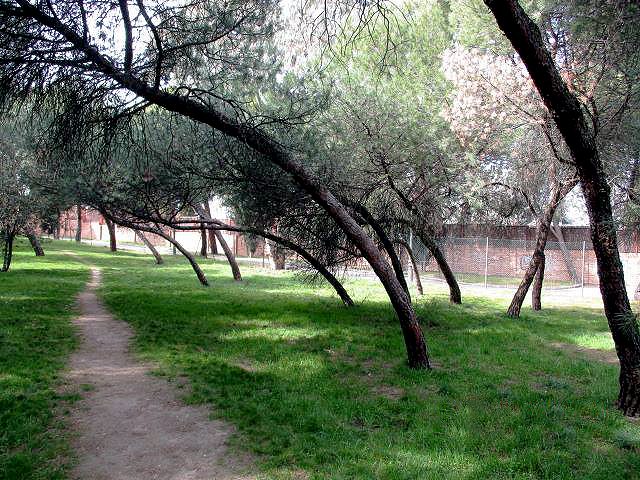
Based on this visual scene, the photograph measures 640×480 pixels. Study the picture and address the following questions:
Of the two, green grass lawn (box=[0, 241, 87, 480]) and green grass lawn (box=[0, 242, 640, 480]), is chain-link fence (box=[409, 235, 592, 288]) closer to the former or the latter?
green grass lawn (box=[0, 242, 640, 480])

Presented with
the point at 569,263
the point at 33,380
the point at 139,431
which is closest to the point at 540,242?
the point at 139,431

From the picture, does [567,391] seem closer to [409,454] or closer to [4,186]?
[409,454]

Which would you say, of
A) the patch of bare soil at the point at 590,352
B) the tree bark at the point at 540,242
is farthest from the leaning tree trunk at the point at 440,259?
the patch of bare soil at the point at 590,352

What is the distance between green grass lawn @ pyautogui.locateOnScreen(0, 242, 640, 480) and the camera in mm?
4387

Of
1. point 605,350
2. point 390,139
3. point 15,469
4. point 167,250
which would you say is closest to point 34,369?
point 15,469

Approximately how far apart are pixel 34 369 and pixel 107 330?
3.20 metres

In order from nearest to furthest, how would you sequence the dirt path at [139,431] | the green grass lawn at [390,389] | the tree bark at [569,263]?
the dirt path at [139,431]
the green grass lawn at [390,389]
the tree bark at [569,263]

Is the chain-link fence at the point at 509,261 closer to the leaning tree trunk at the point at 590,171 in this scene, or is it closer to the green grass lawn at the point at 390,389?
the green grass lawn at the point at 390,389

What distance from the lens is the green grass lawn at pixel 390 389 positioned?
4.39m

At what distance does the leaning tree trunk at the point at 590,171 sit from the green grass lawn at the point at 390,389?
0.67m

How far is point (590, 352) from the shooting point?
9.09 meters

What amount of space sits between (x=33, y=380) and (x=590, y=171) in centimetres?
658

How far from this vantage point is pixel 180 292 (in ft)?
54.0

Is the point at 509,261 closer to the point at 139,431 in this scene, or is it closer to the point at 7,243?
the point at 7,243
